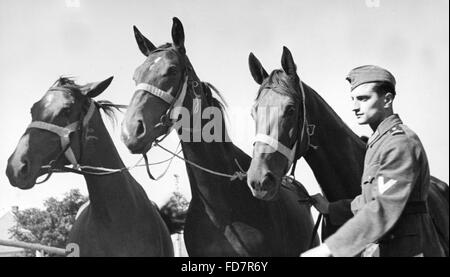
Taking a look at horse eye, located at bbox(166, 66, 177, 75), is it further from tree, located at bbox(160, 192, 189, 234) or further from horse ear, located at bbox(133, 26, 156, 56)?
tree, located at bbox(160, 192, 189, 234)

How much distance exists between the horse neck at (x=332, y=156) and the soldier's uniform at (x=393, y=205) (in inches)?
57.3

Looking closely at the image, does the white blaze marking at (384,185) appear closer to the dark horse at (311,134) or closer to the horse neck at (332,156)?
the dark horse at (311,134)

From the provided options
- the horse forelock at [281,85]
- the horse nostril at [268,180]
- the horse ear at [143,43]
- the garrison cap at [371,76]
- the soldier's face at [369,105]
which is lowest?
the horse nostril at [268,180]

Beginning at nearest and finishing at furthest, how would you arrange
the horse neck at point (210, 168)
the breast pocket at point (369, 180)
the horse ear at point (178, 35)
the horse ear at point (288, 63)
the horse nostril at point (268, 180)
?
the breast pocket at point (369, 180) → the horse nostril at point (268, 180) → the horse ear at point (288, 63) → the horse neck at point (210, 168) → the horse ear at point (178, 35)

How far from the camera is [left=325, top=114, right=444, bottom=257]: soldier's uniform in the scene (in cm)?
258

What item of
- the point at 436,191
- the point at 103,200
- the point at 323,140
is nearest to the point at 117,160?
the point at 103,200

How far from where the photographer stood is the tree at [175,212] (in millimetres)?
5644

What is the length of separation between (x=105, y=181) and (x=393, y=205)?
123 inches

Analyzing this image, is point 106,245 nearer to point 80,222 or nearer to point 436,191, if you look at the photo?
point 80,222

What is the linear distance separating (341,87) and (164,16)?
1.62m

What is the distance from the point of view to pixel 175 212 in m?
5.87

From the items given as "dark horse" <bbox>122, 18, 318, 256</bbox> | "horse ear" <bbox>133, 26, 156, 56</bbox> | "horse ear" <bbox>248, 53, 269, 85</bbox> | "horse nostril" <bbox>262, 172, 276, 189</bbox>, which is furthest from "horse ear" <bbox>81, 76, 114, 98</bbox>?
"horse nostril" <bbox>262, 172, 276, 189</bbox>

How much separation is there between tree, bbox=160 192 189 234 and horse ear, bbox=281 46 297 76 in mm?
1725

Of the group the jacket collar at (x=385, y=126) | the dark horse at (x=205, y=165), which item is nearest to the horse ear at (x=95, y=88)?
the dark horse at (x=205, y=165)
